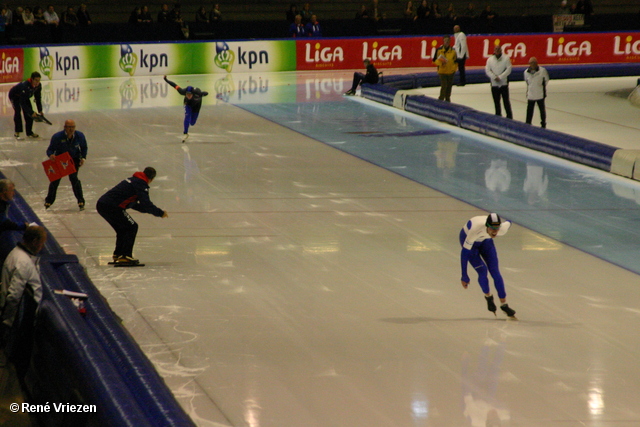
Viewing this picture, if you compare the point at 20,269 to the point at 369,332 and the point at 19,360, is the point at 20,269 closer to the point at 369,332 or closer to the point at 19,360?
the point at 19,360

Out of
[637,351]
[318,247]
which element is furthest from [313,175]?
[637,351]

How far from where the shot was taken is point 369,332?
7445 millimetres

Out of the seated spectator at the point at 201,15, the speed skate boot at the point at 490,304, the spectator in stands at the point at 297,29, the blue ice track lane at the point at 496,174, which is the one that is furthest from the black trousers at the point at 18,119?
the spectator in stands at the point at 297,29

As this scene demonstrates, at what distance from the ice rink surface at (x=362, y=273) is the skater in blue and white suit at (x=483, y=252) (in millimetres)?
267

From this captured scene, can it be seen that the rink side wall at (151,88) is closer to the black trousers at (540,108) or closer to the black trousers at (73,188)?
the black trousers at (540,108)

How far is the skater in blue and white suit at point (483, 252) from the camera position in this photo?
7.48 meters

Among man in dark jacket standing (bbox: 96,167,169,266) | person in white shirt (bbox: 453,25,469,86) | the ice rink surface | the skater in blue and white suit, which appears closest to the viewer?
the ice rink surface

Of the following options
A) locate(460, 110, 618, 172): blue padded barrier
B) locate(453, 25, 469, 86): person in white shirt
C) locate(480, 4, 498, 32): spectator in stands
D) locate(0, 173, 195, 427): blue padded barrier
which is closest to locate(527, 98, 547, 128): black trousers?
locate(460, 110, 618, 172): blue padded barrier

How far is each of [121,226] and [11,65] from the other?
18832 millimetres

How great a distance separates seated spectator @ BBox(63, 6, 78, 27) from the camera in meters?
27.3

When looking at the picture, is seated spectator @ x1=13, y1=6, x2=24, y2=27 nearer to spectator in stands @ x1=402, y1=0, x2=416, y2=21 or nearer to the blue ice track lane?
the blue ice track lane

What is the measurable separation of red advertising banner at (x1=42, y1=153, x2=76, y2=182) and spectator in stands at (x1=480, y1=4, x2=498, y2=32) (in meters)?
24.0

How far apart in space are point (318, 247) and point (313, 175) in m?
4.17

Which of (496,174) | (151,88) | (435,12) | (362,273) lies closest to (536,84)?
(496,174)
